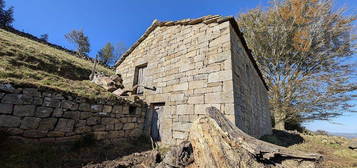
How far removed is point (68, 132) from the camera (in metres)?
3.96

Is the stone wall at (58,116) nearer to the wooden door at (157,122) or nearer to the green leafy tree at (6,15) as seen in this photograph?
the wooden door at (157,122)

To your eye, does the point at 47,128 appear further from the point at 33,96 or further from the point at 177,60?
the point at 177,60

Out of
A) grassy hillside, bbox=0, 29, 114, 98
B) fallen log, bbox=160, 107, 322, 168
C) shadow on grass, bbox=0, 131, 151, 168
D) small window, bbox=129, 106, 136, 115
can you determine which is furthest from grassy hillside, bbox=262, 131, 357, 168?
grassy hillside, bbox=0, 29, 114, 98

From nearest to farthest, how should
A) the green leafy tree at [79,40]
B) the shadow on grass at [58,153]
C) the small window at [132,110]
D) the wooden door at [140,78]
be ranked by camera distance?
1. the shadow on grass at [58,153]
2. the small window at [132,110]
3. the wooden door at [140,78]
4. the green leafy tree at [79,40]

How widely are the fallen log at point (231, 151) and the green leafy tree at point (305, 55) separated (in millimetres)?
10486

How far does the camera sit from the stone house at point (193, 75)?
4.21m

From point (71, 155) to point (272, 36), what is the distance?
519 inches

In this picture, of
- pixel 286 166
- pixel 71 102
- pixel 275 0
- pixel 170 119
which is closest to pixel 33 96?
pixel 71 102

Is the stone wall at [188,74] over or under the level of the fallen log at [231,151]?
over

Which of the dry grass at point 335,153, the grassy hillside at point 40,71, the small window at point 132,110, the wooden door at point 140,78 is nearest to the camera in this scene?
the dry grass at point 335,153

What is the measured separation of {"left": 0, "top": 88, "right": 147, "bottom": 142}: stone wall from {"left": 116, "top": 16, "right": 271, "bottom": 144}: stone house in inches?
56.2

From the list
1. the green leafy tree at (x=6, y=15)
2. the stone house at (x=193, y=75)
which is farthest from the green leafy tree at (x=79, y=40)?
the stone house at (x=193, y=75)

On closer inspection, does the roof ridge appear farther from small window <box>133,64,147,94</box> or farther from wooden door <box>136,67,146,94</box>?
wooden door <box>136,67,146,94</box>

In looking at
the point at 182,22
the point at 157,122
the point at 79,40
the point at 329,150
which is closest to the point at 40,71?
the point at 157,122
